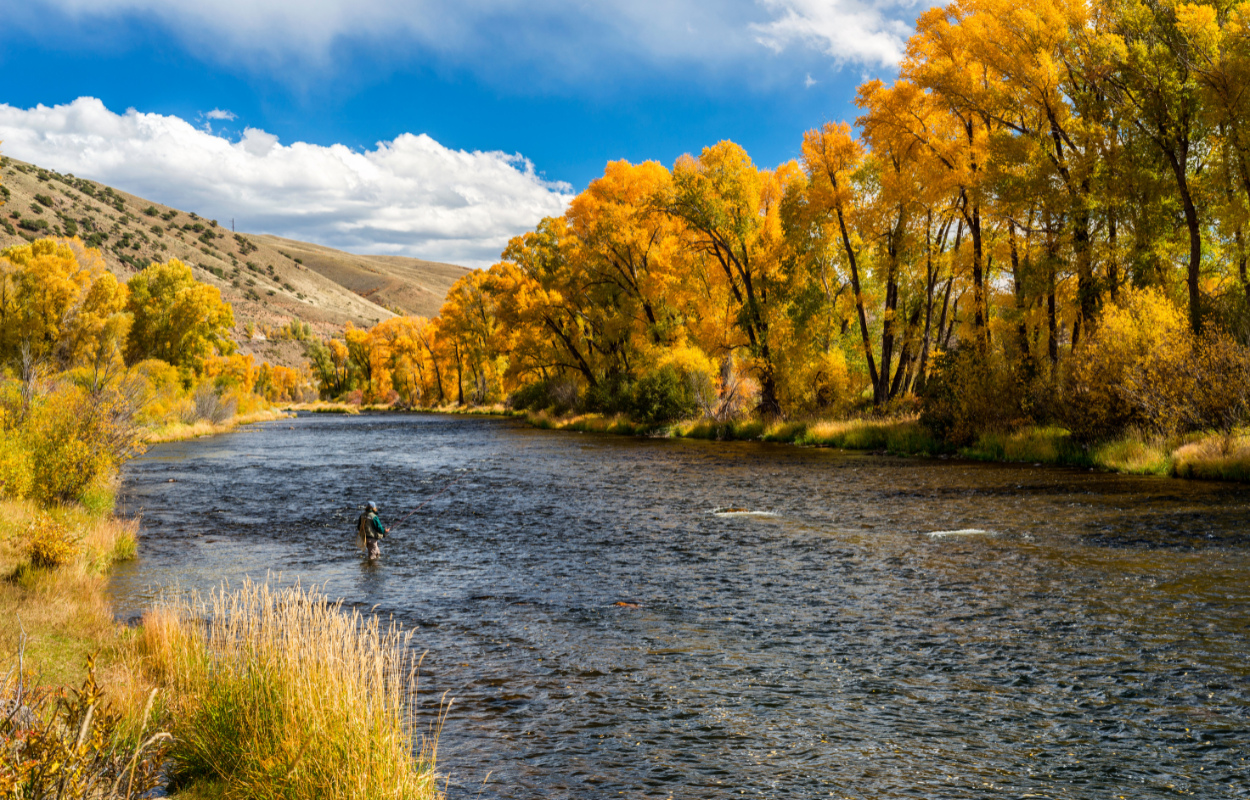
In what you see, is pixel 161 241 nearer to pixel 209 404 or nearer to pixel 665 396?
pixel 209 404

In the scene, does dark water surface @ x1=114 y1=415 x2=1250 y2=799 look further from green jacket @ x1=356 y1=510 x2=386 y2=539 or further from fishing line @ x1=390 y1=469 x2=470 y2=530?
green jacket @ x1=356 y1=510 x2=386 y2=539

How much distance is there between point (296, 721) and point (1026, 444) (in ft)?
90.9

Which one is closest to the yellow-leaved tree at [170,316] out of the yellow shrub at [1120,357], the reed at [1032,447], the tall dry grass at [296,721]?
the reed at [1032,447]

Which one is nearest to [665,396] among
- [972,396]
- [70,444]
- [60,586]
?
[972,396]

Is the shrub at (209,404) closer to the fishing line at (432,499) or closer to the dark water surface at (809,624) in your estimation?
the fishing line at (432,499)

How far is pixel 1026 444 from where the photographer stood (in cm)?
2856

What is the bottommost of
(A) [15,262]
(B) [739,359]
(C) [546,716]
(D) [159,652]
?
(C) [546,716]

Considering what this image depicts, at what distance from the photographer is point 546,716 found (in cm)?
840

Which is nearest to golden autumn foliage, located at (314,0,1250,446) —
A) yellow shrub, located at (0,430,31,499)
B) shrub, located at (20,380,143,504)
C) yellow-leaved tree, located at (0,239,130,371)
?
Result: shrub, located at (20,380,143,504)

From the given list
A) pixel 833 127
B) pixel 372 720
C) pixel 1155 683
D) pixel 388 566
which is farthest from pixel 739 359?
pixel 372 720

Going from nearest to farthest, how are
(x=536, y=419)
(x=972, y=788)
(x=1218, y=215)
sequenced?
(x=972, y=788) < (x=1218, y=215) < (x=536, y=419)

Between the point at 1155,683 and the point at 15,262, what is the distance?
60937mm

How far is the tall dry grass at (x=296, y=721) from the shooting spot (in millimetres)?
5664

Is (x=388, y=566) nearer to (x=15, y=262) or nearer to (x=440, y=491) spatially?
(x=440, y=491)
